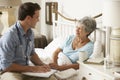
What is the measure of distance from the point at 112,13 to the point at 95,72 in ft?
1.63

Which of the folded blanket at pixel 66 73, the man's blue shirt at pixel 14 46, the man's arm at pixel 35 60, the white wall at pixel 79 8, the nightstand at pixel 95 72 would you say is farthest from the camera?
the white wall at pixel 79 8

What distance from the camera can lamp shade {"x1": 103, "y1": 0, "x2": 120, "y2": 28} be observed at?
2133 mm

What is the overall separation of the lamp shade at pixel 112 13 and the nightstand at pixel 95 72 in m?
0.36

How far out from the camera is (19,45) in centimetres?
235

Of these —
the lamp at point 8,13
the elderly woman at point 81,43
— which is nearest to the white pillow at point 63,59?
the elderly woman at point 81,43

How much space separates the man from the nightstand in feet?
1.04

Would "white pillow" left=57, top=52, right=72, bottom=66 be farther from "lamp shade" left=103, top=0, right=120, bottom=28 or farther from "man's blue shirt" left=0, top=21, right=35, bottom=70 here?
"lamp shade" left=103, top=0, right=120, bottom=28

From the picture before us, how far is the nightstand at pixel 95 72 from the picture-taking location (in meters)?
2.04

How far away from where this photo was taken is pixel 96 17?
9.71 ft

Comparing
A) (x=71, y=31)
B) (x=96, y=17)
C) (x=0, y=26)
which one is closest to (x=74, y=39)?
(x=96, y=17)

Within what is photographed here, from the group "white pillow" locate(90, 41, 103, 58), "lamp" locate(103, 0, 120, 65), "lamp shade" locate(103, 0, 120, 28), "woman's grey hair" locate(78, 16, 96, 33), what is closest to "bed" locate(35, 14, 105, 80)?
"white pillow" locate(90, 41, 103, 58)

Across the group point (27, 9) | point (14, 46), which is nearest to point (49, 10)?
point (27, 9)

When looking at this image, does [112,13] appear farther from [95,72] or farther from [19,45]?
[19,45]

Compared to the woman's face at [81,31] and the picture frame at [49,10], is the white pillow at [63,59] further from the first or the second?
the picture frame at [49,10]
